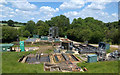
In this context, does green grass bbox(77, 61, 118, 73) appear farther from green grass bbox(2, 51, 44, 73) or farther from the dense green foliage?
the dense green foliage

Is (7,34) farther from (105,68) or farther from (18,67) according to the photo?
(105,68)

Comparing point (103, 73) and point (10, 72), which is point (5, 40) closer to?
point (10, 72)

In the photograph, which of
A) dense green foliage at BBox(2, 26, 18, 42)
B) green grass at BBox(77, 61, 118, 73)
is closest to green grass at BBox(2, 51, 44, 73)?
green grass at BBox(77, 61, 118, 73)

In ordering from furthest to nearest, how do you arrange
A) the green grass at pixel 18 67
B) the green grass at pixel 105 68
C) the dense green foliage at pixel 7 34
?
1. the dense green foliage at pixel 7 34
2. the green grass at pixel 105 68
3. the green grass at pixel 18 67

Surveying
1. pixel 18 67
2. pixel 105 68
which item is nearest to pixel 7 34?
pixel 18 67

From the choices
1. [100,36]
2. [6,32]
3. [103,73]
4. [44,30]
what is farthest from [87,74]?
[44,30]

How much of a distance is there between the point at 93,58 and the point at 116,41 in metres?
25.1

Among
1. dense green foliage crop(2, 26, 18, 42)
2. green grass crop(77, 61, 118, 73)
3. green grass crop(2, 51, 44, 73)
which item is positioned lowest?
green grass crop(77, 61, 118, 73)

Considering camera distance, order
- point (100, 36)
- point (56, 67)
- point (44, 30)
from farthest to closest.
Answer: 1. point (44, 30)
2. point (100, 36)
3. point (56, 67)

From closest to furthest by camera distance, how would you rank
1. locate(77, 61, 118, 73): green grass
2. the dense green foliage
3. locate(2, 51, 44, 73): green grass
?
1. locate(2, 51, 44, 73): green grass
2. locate(77, 61, 118, 73): green grass
3. the dense green foliage

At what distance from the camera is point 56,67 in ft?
41.1

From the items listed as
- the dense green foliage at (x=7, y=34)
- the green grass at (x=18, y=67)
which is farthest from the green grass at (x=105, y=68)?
the dense green foliage at (x=7, y=34)

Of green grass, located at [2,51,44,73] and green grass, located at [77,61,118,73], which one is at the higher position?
green grass, located at [2,51,44,73]

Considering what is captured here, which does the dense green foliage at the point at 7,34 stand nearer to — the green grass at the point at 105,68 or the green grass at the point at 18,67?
the green grass at the point at 18,67
